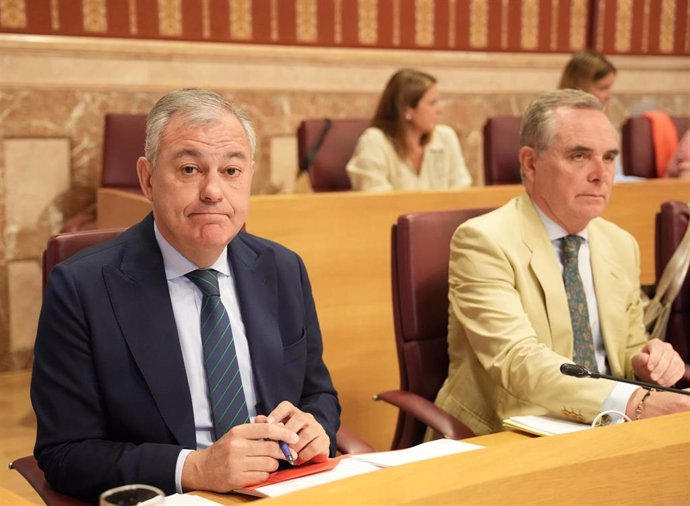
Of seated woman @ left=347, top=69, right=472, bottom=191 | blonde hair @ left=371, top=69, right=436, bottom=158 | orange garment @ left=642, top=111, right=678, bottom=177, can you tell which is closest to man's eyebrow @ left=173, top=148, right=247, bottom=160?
seated woman @ left=347, top=69, right=472, bottom=191

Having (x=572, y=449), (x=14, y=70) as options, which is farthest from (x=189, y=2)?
(x=572, y=449)

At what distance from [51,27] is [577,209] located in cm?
343

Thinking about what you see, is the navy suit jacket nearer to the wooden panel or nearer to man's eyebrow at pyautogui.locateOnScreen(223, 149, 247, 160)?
man's eyebrow at pyautogui.locateOnScreen(223, 149, 247, 160)

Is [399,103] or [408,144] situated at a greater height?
[399,103]

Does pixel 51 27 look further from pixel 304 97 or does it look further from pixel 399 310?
pixel 399 310

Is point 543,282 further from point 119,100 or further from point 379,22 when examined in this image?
point 379,22

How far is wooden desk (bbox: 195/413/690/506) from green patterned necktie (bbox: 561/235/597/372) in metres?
0.99

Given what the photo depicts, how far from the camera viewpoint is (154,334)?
175 centimetres

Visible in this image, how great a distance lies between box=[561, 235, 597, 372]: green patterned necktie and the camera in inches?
94.0

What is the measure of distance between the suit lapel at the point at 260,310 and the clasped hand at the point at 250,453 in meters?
0.15

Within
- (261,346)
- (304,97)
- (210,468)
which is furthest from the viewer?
(304,97)

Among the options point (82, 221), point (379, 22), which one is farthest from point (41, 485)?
point (379, 22)

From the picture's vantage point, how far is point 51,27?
491 cm

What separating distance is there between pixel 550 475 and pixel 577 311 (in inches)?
48.5
